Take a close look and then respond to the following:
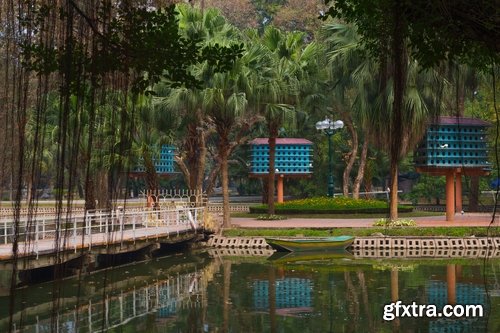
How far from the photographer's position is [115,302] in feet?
55.7

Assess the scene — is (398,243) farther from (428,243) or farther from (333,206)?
(333,206)

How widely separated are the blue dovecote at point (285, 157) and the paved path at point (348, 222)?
11.3ft

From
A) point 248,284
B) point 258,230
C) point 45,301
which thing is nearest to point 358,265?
point 248,284

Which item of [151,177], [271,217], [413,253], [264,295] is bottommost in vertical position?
[264,295]

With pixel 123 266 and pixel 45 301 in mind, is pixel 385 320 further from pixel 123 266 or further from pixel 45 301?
pixel 123 266

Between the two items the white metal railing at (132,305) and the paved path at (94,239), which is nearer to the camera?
the white metal railing at (132,305)

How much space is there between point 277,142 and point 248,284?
60.1 ft

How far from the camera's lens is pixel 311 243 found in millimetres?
24812

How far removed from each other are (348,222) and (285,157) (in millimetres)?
6834

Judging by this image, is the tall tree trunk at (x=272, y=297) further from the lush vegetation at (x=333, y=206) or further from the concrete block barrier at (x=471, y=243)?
the lush vegetation at (x=333, y=206)

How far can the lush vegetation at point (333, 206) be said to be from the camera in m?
35.2

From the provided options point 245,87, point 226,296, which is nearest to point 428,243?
point 245,87

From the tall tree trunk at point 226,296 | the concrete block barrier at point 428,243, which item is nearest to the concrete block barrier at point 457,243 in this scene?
the concrete block barrier at point 428,243

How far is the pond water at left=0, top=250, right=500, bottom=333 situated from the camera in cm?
1396
